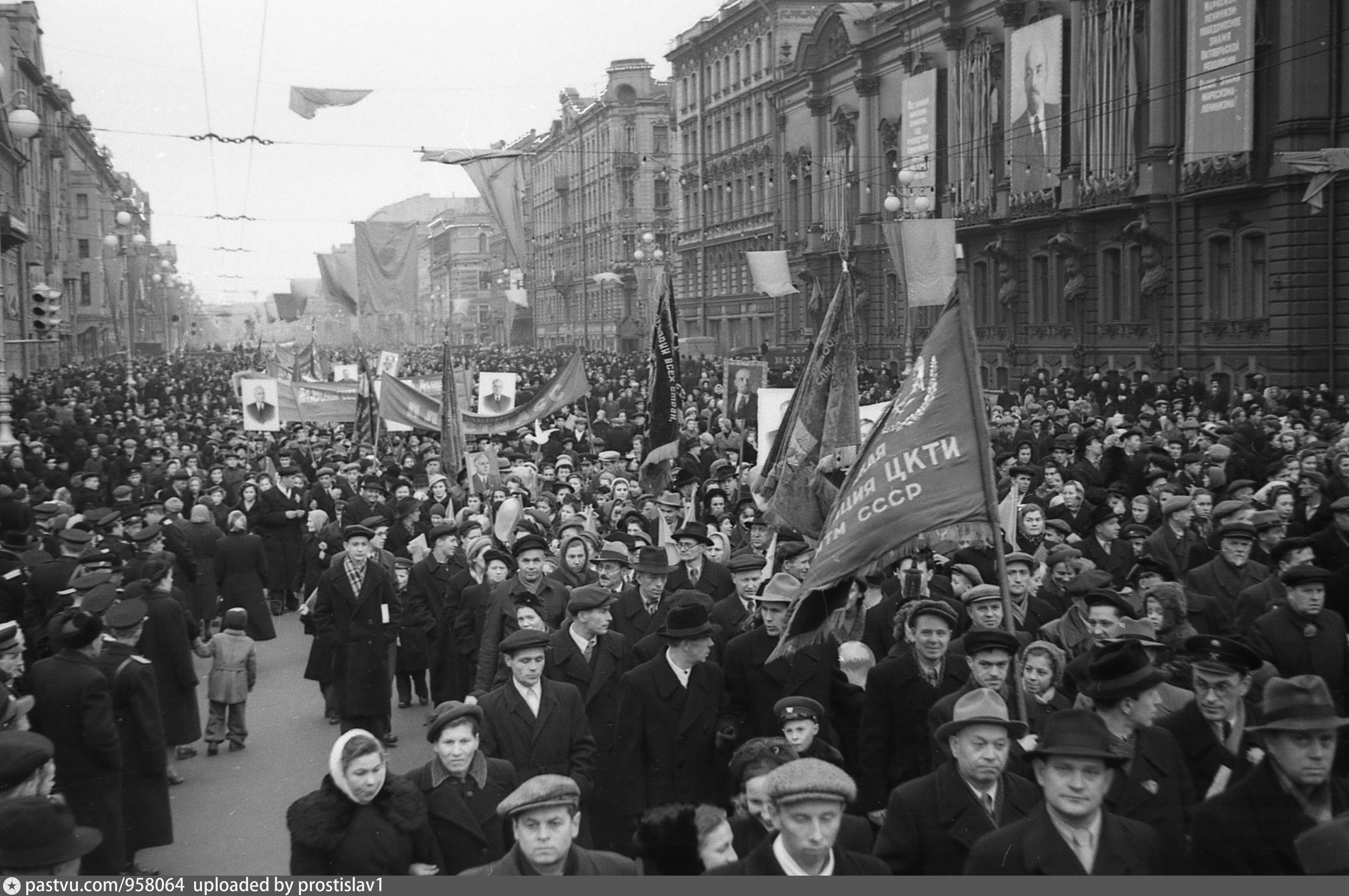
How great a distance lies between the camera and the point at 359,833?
17.4 ft

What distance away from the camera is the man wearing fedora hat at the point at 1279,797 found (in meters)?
4.68

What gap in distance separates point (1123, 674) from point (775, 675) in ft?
6.35

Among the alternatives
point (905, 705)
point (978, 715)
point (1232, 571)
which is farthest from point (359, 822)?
point (1232, 571)

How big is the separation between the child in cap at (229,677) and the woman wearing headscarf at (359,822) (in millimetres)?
6137

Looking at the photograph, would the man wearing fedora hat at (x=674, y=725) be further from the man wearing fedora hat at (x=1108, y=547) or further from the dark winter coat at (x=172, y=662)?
the man wearing fedora hat at (x=1108, y=547)

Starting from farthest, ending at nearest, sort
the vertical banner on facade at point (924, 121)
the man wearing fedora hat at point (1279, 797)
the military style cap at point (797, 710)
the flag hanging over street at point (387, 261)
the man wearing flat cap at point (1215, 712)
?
the vertical banner on facade at point (924, 121), the flag hanging over street at point (387, 261), the military style cap at point (797, 710), the man wearing flat cap at point (1215, 712), the man wearing fedora hat at point (1279, 797)

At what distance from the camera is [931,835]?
5.27 m

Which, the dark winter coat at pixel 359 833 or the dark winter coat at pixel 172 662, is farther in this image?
the dark winter coat at pixel 172 662

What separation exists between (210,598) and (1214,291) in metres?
25.5

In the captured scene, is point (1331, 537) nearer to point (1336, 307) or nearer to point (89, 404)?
point (1336, 307)

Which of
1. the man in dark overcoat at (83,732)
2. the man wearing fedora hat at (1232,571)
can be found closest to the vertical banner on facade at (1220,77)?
the man wearing fedora hat at (1232,571)

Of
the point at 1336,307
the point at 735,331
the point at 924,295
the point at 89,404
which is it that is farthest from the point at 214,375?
the point at 1336,307

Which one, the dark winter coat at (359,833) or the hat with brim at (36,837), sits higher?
the hat with brim at (36,837)

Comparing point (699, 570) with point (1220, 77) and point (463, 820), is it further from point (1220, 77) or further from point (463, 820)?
point (1220, 77)
